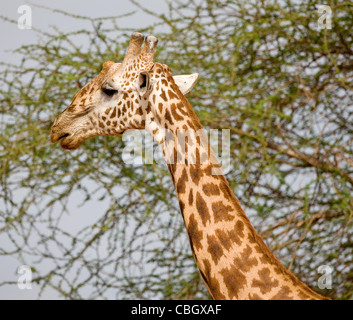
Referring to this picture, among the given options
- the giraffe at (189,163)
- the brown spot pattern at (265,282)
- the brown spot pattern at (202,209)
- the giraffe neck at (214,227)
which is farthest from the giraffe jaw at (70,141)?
the brown spot pattern at (265,282)

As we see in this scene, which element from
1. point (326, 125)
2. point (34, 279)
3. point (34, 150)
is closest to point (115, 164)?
point (34, 150)

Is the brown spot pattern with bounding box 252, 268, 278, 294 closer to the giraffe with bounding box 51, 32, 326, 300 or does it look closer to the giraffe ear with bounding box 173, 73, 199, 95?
the giraffe with bounding box 51, 32, 326, 300

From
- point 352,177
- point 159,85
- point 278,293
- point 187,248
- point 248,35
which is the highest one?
point 248,35

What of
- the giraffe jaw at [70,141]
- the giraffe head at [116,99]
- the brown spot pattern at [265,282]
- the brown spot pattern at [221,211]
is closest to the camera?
the brown spot pattern at [265,282]

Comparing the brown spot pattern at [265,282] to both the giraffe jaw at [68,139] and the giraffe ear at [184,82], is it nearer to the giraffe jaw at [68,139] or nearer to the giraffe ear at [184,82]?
the giraffe ear at [184,82]

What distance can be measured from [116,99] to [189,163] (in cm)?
41

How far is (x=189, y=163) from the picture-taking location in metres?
2.36

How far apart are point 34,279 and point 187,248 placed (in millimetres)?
867

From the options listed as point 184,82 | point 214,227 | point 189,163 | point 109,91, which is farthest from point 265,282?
point 109,91

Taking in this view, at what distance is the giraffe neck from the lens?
84.0 inches

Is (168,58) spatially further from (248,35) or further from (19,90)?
(19,90)

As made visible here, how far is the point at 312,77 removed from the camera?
4.85 m

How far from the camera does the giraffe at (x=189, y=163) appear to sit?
2.16m

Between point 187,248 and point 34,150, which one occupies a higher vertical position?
point 34,150
